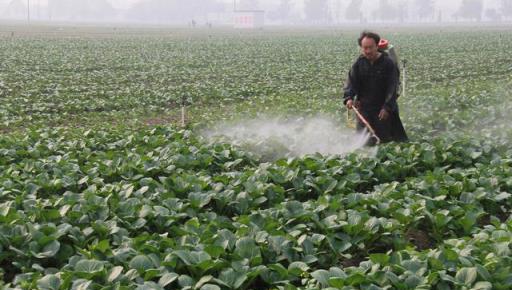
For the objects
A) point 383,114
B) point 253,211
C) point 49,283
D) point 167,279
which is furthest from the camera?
point 383,114

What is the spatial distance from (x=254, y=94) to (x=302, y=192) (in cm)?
1170

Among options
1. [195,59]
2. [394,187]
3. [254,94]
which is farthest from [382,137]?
[195,59]

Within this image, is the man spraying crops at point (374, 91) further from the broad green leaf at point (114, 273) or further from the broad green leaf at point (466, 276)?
the broad green leaf at point (114, 273)

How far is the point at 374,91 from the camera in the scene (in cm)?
865

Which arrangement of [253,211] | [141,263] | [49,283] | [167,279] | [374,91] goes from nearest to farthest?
[49,283]
[167,279]
[141,263]
[253,211]
[374,91]

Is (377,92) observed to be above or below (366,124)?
above

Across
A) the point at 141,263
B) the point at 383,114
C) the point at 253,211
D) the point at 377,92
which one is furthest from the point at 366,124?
the point at 141,263

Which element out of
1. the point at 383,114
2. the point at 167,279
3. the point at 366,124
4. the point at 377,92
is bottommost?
the point at 167,279

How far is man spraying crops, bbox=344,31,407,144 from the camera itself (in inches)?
330

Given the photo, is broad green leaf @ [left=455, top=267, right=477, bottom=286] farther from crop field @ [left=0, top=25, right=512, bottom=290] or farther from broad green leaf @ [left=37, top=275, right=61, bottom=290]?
broad green leaf @ [left=37, top=275, right=61, bottom=290]

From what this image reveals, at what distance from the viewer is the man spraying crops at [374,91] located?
8375 mm

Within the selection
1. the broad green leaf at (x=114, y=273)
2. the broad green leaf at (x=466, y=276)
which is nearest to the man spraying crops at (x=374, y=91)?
the broad green leaf at (x=466, y=276)

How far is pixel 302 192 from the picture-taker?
265 inches

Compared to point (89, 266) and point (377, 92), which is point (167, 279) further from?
point (377, 92)
